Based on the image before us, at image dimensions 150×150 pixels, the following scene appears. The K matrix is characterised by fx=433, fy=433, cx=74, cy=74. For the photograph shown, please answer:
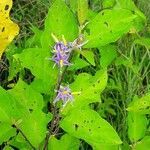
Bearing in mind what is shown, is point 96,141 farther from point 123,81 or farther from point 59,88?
point 123,81

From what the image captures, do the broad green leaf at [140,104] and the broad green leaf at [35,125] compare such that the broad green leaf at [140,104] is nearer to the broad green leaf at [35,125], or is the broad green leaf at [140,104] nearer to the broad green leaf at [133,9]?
the broad green leaf at [35,125]

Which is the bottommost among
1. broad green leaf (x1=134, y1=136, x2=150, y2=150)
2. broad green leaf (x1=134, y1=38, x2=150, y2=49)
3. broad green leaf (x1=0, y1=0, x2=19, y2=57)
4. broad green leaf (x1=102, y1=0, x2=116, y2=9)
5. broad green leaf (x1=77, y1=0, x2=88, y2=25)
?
broad green leaf (x1=134, y1=136, x2=150, y2=150)

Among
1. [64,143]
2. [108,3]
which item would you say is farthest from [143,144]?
[108,3]

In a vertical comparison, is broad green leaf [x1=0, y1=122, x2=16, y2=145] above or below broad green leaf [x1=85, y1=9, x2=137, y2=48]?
below

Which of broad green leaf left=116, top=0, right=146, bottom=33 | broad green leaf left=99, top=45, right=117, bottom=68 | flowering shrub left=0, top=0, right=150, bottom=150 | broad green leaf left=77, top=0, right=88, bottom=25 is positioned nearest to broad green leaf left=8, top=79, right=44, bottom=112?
flowering shrub left=0, top=0, right=150, bottom=150

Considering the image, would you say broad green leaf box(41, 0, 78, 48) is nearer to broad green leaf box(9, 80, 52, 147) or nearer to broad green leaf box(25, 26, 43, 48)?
broad green leaf box(9, 80, 52, 147)

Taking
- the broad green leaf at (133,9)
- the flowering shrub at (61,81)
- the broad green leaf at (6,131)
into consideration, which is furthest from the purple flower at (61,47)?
the broad green leaf at (133,9)
